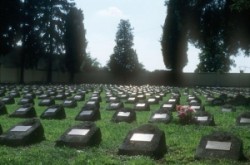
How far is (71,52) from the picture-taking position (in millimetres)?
53656

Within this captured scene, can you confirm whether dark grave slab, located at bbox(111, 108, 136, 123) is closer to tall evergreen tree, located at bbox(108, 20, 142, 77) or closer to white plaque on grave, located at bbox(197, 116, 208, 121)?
white plaque on grave, located at bbox(197, 116, 208, 121)

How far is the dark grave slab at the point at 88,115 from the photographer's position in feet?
42.3

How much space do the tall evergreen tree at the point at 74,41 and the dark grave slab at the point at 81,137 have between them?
145 ft

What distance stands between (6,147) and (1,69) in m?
42.7

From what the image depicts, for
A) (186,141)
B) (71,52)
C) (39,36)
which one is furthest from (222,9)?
(71,52)

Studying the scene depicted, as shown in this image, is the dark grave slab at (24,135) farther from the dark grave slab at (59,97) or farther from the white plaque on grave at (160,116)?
the dark grave slab at (59,97)

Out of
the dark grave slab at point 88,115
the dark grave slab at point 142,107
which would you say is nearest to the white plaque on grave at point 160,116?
the dark grave slab at point 88,115

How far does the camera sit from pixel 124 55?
2484 inches

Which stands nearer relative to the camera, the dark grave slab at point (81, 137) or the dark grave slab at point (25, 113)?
the dark grave slab at point (81, 137)

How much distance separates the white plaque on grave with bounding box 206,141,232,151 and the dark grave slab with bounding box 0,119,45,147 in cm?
392

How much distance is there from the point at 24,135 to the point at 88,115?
4.33 metres

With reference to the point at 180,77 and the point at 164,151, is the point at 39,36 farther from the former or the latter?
the point at 164,151

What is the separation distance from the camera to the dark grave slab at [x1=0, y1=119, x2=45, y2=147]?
28.2ft

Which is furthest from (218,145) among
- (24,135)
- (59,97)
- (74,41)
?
(74,41)
